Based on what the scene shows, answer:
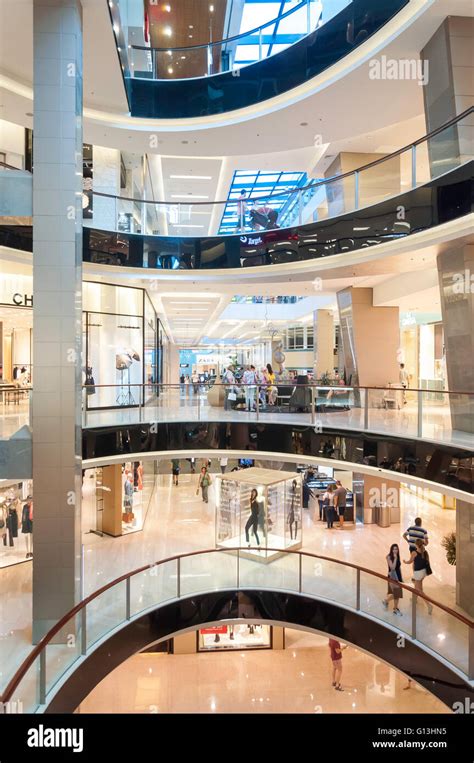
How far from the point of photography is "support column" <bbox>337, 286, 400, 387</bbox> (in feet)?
53.0

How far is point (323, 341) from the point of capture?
75.4 ft

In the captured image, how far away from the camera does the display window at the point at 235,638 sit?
15117 mm

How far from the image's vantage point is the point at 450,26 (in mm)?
8406

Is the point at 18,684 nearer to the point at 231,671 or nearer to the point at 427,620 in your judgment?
the point at 427,620

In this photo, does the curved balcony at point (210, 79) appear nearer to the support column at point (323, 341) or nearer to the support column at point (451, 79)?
the support column at point (451, 79)

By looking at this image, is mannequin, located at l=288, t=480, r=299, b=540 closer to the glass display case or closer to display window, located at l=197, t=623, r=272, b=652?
the glass display case

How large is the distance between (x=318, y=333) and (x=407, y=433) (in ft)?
46.1

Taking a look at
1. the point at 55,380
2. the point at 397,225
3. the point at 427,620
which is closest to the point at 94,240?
the point at 55,380

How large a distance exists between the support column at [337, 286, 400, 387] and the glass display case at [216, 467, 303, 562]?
4.42 m

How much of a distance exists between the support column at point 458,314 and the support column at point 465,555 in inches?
101

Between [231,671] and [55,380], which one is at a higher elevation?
[55,380]

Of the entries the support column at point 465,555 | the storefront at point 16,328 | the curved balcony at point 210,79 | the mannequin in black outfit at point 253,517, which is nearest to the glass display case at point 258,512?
the mannequin in black outfit at point 253,517

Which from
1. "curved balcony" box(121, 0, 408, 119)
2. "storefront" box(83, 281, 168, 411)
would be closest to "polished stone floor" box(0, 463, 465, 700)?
"storefront" box(83, 281, 168, 411)

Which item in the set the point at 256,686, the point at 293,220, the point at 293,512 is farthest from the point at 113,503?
the point at 293,220
